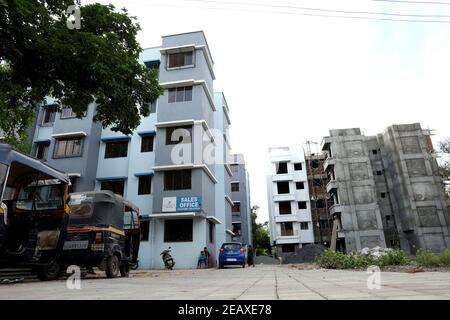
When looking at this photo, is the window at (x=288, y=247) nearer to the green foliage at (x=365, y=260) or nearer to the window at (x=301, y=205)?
the window at (x=301, y=205)

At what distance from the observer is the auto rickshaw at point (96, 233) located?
8.39 metres

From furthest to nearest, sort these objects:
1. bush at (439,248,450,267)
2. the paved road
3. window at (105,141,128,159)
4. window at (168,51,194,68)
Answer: window at (168,51,194,68) < window at (105,141,128,159) < bush at (439,248,450,267) < the paved road

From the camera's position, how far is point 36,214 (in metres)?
7.55

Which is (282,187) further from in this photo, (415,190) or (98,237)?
(98,237)

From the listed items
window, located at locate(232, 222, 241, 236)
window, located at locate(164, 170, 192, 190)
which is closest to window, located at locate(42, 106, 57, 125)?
window, located at locate(164, 170, 192, 190)

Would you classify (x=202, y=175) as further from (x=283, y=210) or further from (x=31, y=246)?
(x=283, y=210)

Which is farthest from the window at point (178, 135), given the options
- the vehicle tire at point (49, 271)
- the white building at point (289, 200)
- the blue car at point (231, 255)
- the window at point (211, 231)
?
the white building at point (289, 200)

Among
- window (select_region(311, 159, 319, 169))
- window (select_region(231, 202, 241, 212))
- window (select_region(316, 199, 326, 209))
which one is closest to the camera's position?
window (select_region(231, 202, 241, 212))

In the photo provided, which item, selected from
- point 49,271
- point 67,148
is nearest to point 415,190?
point 67,148

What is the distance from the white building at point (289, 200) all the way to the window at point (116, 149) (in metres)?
25.7

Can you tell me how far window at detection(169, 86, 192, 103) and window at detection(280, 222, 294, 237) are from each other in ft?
84.9

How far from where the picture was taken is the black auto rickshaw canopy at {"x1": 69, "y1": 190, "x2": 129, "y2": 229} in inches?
344

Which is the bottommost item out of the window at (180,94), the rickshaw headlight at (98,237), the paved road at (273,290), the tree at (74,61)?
the paved road at (273,290)
